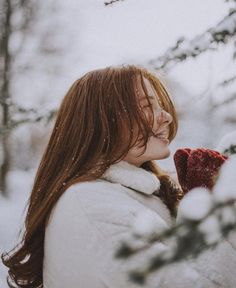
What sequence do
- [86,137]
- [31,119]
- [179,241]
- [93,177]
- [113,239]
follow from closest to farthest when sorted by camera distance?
1. [179,241]
2. [113,239]
3. [93,177]
4. [86,137]
5. [31,119]

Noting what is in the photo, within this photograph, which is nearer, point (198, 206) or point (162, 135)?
point (198, 206)

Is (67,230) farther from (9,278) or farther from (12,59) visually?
(12,59)

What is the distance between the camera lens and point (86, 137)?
1.66 metres

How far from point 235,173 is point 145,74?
3.60 ft

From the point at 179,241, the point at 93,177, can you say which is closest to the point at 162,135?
the point at 93,177

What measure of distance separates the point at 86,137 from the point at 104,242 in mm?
432

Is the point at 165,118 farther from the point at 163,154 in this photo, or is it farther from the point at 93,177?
the point at 93,177

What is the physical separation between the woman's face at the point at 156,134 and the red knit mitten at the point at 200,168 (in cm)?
11

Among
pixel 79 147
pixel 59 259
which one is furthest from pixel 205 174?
pixel 59 259

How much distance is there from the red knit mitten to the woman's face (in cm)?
11

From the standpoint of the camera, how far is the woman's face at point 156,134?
1.63 m

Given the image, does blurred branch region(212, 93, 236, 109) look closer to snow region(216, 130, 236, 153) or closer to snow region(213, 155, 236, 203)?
snow region(216, 130, 236, 153)

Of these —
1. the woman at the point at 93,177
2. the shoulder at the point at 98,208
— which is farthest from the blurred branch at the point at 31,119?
the shoulder at the point at 98,208

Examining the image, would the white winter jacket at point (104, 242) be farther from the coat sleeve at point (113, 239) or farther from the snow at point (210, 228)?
the snow at point (210, 228)
